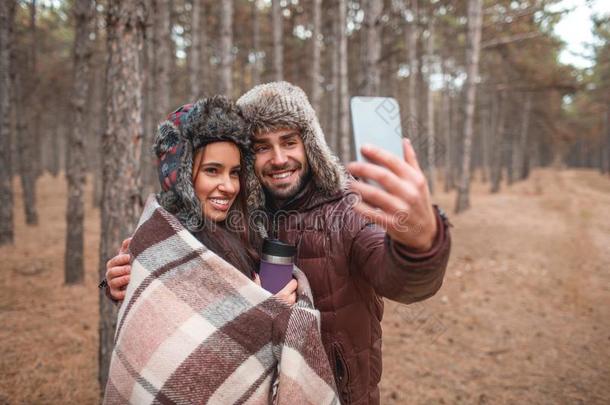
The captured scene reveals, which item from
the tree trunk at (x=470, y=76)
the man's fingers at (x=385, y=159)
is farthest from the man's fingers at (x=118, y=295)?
the tree trunk at (x=470, y=76)

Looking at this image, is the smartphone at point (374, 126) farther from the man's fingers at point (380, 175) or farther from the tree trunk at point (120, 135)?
the tree trunk at point (120, 135)

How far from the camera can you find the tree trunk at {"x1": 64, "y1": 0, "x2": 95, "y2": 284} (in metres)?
6.66

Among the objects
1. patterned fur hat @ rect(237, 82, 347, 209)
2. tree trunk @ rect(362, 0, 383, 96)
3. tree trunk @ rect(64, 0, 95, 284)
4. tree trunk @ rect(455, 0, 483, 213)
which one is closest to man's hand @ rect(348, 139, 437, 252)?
patterned fur hat @ rect(237, 82, 347, 209)

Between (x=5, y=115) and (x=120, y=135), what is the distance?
315 inches

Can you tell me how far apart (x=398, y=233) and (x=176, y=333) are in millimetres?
1054

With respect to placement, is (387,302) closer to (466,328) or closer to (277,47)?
(466,328)

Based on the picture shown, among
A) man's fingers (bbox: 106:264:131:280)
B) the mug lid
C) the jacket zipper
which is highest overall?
the mug lid

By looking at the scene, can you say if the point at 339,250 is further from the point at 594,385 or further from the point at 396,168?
the point at 594,385

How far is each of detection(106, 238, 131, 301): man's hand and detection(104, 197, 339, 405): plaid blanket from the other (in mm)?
270

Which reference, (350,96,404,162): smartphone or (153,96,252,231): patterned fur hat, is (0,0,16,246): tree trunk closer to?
(153,96,252,231): patterned fur hat

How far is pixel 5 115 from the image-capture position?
888 cm

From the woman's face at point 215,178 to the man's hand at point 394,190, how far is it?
3.41ft

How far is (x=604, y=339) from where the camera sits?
549 cm

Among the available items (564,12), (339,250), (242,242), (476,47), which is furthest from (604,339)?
(564,12)
